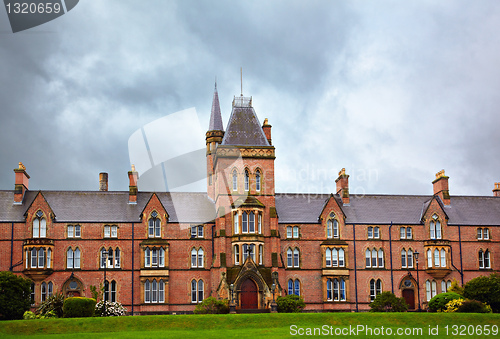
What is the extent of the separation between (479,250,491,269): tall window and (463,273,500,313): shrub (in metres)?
11.4

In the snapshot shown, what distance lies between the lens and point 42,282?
231ft

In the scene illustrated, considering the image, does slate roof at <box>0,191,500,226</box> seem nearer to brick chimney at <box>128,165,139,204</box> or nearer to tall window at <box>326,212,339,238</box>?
brick chimney at <box>128,165,139,204</box>

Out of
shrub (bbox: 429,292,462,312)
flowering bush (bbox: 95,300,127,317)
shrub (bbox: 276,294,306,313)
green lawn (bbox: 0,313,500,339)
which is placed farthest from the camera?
shrub (bbox: 276,294,306,313)

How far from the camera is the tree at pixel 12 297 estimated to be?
2291 inches

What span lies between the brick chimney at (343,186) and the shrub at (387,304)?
659 inches

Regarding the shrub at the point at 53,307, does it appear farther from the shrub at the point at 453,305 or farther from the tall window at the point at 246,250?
the shrub at the point at 453,305

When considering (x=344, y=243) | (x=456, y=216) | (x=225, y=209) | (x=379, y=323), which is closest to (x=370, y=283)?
(x=344, y=243)

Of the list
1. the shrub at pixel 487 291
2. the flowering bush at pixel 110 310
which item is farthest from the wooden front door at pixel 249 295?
the shrub at pixel 487 291

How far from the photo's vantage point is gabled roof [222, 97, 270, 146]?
241 feet

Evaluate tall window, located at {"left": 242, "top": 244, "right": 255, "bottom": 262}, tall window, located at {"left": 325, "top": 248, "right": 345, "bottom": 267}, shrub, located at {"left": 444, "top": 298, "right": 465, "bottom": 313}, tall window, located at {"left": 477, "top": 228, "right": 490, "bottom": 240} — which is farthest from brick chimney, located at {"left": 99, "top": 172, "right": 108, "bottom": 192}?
tall window, located at {"left": 477, "top": 228, "right": 490, "bottom": 240}

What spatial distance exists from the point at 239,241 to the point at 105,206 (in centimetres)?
1679

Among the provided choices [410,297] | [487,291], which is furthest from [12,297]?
[487,291]

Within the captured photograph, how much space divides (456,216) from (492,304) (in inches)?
622

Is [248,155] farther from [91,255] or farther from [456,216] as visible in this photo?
[456,216]
